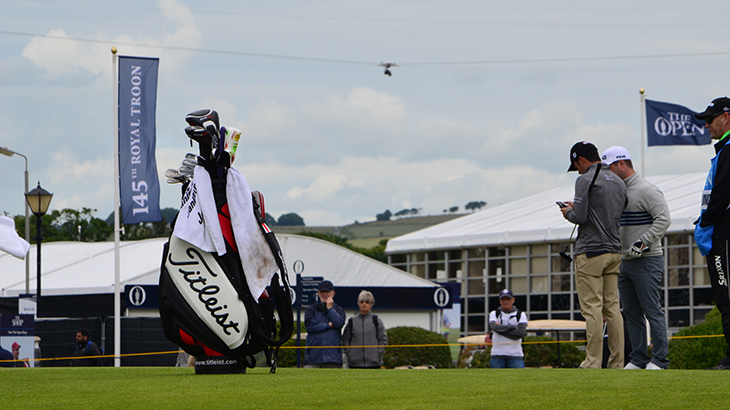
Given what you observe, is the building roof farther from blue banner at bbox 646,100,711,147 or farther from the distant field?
the distant field

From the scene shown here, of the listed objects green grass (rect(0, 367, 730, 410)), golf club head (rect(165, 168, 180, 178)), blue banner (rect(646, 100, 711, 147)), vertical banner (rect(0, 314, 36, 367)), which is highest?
blue banner (rect(646, 100, 711, 147))

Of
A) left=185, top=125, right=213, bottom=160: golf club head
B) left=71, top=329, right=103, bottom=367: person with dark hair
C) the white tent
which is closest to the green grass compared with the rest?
left=185, top=125, right=213, bottom=160: golf club head

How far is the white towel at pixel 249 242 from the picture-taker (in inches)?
273

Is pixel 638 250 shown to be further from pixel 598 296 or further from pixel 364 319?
pixel 364 319

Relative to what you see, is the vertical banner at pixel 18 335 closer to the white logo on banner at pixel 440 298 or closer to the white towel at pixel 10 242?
the white towel at pixel 10 242

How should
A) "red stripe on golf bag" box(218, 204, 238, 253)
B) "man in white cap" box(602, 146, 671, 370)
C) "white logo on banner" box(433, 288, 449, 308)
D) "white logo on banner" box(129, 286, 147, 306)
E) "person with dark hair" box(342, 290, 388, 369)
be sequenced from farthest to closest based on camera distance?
"white logo on banner" box(433, 288, 449, 308)
"white logo on banner" box(129, 286, 147, 306)
"person with dark hair" box(342, 290, 388, 369)
"man in white cap" box(602, 146, 671, 370)
"red stripe on golf bag" box(218, 204, 238, 253)

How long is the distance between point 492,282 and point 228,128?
27011mm

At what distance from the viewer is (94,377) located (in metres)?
6.78

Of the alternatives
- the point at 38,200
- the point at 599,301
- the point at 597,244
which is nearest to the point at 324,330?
the point at 599,301

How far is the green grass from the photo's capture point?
4.75 m

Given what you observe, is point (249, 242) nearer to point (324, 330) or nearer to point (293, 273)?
point (324, 330)

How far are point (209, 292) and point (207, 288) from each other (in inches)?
1.3

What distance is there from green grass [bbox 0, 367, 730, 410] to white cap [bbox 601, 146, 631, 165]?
238 centimetres

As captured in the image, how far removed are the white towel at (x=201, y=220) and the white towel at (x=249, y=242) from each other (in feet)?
0.43
